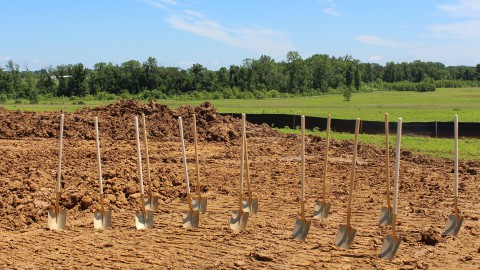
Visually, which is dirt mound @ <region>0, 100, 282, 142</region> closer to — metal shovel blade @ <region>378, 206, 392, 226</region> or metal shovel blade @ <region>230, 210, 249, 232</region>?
metal shovel blade @ <region>230, 210, 249, 232</region>

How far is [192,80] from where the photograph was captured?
234ft

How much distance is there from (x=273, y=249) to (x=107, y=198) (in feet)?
11.5

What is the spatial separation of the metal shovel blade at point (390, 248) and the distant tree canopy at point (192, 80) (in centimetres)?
5010

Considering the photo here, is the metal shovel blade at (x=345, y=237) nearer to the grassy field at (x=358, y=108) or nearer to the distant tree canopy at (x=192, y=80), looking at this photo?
the grassy field at (x=358, y=108)

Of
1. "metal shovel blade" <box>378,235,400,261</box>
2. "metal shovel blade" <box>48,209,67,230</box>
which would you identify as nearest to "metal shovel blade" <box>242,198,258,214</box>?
"metal shovel blade" <box>378,235,400,261</box>

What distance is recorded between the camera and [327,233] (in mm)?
7992

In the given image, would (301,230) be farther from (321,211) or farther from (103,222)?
(103,222)

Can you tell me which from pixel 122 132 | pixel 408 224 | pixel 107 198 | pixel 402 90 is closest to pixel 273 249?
pixel 408 224

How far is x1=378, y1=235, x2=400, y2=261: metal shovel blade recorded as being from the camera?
6.56 metres

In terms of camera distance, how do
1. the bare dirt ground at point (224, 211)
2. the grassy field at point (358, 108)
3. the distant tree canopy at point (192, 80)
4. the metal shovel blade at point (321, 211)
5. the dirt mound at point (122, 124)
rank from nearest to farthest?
1. the bare dirt ground at point (224, 211)
2. the metal shovel blade at point (321, 211)
3. the dirt mound at point (122, 124)
4. the grassy field at point (358, 108)
5. the distant tree canopy at point (192, 80)

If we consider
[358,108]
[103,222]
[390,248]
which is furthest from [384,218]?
[358,108]

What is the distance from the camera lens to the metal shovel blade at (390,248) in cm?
656

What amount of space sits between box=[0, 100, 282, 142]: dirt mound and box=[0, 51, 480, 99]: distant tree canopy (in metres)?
33.7

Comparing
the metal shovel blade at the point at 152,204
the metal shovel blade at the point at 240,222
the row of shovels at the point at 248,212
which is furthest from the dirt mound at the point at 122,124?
the metal shovel blade at the point at 240,222
